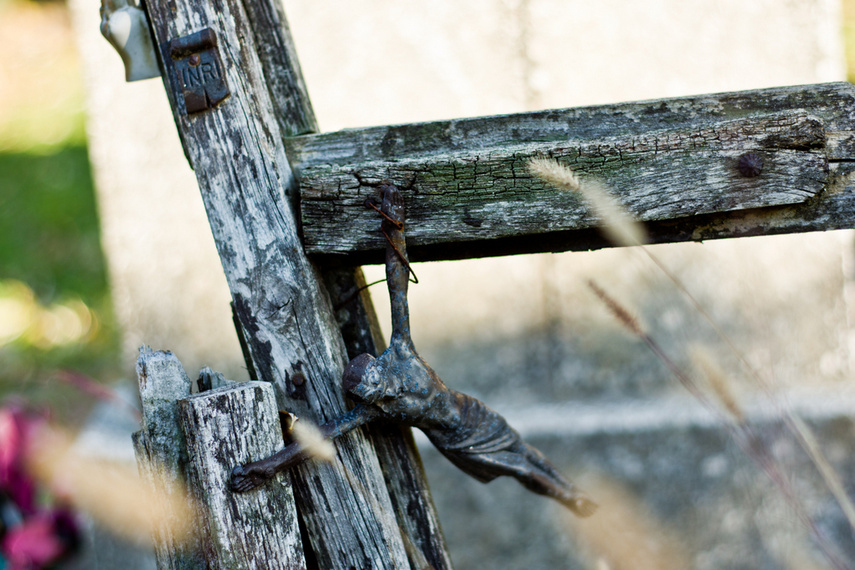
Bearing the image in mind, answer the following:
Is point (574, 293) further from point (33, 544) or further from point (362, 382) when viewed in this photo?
point (33, 544)

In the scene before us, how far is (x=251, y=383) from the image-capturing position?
86 centimetres

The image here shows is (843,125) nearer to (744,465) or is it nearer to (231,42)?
(231,42)

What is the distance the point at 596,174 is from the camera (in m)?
0.86

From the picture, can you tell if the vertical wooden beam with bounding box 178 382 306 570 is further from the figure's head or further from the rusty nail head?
the rusty nail head

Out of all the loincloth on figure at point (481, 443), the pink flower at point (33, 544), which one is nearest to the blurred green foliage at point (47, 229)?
the pink flower at point (33, 544)

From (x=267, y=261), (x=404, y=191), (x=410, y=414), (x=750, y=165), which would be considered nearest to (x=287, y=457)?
(x=410, y=414)

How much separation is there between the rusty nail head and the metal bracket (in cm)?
73

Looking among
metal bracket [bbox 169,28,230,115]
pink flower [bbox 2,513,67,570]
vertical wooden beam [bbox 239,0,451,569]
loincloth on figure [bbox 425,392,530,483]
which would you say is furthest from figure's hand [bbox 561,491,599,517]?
pink flower [bbox 2,513,67,570]

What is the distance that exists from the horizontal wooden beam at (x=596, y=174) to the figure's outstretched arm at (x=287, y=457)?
24 centimetres

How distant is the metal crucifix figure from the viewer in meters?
0.85

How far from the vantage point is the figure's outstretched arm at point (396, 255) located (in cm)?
88

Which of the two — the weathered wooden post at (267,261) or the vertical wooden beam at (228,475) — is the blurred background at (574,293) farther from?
the vertical wooden beam at (228,475)

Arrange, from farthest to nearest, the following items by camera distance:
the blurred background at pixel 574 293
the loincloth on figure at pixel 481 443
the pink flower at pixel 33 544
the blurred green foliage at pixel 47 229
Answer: the blurred green foliage at pixel 47 229 < the pink flower at pixel 33 544 < the blurred background at pixel 574 293 < the loincloth on figure at pixel 481 443

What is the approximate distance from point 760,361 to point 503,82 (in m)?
1.23
